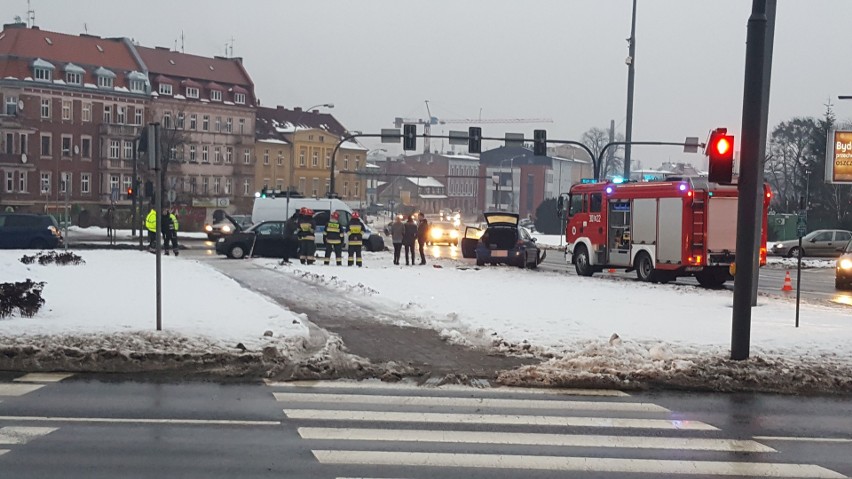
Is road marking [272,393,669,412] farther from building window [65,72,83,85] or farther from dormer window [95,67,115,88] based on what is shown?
dormer window [95,67,115,88]

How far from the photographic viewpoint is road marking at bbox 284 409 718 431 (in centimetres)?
937

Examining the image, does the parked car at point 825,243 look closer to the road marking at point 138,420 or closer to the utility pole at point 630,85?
the utility pole at point 630,85

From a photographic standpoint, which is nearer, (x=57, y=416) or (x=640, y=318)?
(x=57, y=416)

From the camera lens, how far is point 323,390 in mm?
10852

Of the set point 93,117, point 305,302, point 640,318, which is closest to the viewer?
point 640,318

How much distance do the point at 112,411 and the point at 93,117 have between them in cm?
8342

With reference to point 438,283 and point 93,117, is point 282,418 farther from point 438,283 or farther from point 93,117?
point 93,117

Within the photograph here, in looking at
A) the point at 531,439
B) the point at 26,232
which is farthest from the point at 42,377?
the point at 26,232

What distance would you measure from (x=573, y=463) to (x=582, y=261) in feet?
75.3

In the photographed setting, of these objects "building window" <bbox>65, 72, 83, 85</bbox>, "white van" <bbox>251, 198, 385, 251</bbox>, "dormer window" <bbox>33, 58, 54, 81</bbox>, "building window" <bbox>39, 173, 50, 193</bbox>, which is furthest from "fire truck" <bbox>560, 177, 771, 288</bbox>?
"building window" <bbox>65, 72, 83, 85</bbox>

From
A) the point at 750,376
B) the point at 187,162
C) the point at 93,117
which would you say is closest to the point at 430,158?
the point at 187,162

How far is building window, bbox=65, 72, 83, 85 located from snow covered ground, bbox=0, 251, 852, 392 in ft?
216

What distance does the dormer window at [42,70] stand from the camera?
3268 inches

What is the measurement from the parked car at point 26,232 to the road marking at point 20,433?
1353 inches
